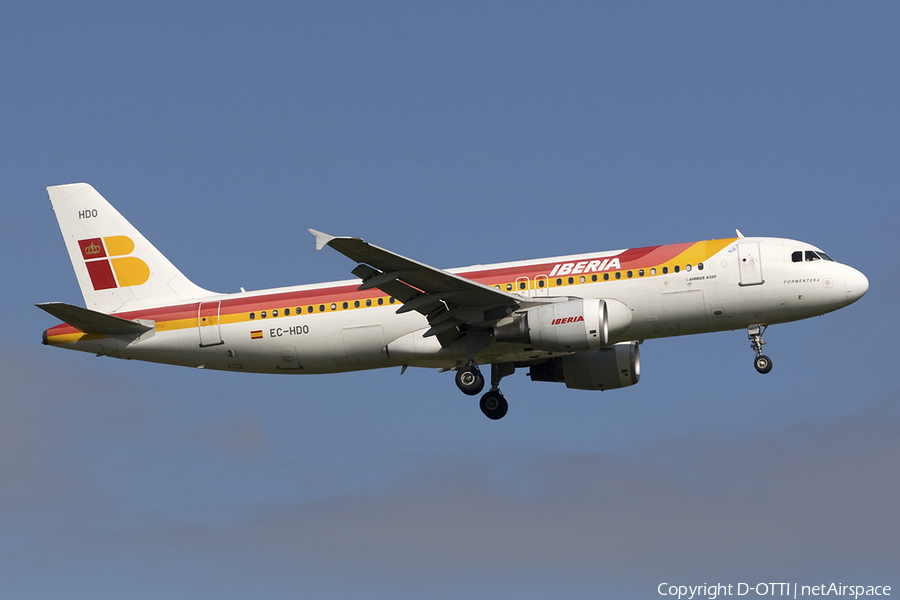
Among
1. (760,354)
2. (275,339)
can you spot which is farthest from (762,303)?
(275,339)

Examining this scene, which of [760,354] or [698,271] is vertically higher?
[698,271]

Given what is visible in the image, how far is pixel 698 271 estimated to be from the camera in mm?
37969

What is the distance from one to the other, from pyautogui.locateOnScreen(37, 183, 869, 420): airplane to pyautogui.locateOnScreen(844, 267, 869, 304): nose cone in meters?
0.04

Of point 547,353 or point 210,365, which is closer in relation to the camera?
point 547,353

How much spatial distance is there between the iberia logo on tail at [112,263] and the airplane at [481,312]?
17cm

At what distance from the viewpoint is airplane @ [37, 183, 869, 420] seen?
37469 millimetres

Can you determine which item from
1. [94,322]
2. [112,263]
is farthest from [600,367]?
[112,263]

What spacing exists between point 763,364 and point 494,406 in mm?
9314

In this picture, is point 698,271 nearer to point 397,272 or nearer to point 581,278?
point 581,278

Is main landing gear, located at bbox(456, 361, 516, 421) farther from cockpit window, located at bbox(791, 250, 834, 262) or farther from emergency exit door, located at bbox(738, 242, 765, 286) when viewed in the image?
cockpit window, located at bbox(791, 250, 834, 262)

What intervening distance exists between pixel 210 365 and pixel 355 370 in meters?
5.12

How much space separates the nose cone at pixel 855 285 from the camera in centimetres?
3796

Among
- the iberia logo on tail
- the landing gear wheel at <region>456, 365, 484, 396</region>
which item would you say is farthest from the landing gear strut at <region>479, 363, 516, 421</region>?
the iberia logo on tail

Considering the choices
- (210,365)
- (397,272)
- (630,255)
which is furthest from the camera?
(210,365)
